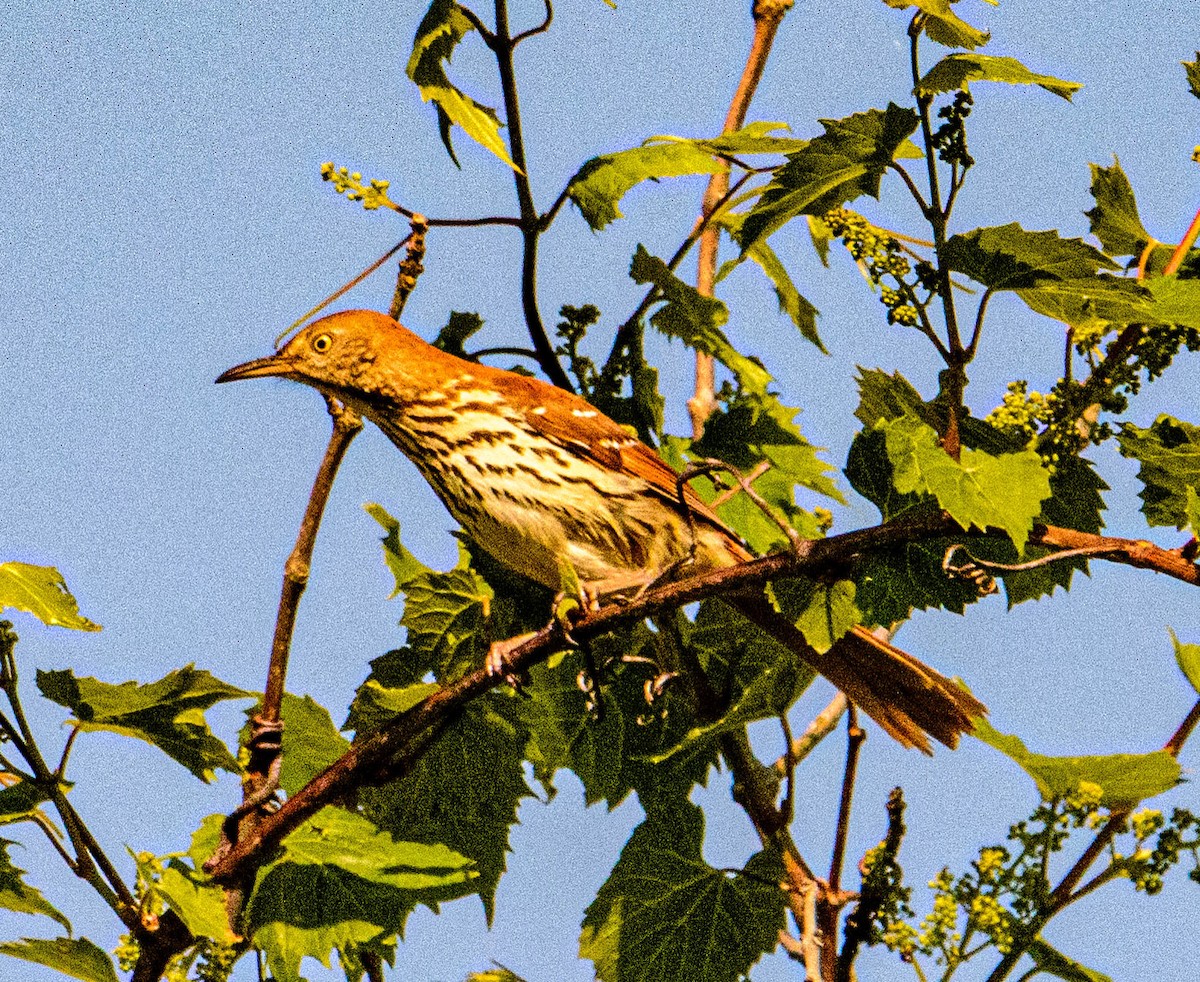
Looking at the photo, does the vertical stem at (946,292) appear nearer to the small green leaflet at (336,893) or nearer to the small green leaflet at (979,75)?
the small green leaflet at (979,75)

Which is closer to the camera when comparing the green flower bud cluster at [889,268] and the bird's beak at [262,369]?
the green flower bud cluster at [889,268]

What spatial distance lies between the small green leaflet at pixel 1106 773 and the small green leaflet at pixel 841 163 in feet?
2.84

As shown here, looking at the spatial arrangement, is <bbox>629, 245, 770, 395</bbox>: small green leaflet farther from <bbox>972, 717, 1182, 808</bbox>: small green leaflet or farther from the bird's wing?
<bbox>972, 717, 1182, 808</bbox>: small green leaflet

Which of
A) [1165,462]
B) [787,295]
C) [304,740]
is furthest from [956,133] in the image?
[304,740]

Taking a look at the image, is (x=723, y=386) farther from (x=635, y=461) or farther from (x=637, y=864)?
(x=637, y=864)

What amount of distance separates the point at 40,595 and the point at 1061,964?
1.71m

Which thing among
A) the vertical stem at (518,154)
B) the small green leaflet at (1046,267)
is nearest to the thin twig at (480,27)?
the vertical stem at (518,154)

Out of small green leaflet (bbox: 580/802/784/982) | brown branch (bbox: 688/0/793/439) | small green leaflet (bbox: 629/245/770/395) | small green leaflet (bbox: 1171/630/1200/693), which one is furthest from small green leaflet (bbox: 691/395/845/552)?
small green leaflet (bbox: 1171/630/1200/693)

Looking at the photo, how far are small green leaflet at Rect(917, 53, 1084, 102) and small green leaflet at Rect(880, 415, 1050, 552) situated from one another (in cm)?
52

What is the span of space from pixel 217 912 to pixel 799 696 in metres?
1.28

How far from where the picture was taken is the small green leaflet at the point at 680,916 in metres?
2.77

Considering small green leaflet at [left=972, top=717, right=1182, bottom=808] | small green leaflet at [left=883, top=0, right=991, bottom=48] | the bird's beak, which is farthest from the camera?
the bird's beak

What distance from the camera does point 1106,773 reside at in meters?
2.06

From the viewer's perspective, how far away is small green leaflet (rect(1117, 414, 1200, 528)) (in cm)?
217
